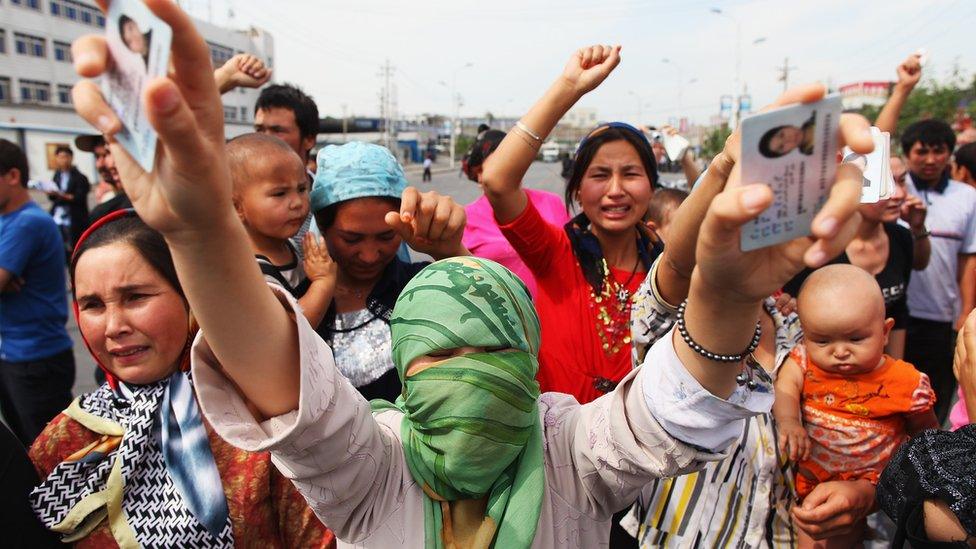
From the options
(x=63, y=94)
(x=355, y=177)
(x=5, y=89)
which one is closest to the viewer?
(x=355, y=177)

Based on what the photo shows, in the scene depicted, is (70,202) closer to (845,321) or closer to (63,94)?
(845,321)

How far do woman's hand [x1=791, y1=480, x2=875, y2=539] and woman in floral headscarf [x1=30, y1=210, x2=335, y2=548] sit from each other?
1.36m

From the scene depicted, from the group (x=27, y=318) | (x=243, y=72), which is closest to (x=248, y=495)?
(x=243, y=72)

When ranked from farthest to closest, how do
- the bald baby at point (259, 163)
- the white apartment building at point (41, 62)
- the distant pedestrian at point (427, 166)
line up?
the distant pedestrian at point (427, 166) < the white apartment building at point (41, 62) < the bald baby at point (259, 163)

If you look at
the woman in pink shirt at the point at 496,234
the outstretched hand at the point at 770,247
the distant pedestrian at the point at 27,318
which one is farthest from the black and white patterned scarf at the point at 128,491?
the distant pedestrian at the point at 27,318

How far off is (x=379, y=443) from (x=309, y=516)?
1.55ft

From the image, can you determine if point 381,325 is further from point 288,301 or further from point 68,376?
point 68,376

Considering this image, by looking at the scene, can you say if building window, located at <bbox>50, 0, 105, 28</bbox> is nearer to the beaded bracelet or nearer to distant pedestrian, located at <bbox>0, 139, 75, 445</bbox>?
distant pedestrian, located at <bbox>0, 139, 75, 445</bbox>

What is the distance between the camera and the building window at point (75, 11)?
35.7 m

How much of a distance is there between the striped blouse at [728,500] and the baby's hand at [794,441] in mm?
26

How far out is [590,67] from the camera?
188 cm

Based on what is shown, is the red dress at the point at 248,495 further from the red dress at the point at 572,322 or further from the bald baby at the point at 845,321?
the bald baby at the point at 845,321

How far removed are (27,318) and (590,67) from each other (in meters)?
3.33

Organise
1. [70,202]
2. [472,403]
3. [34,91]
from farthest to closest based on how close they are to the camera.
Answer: [34,91] < [70,202] < [472,403]
